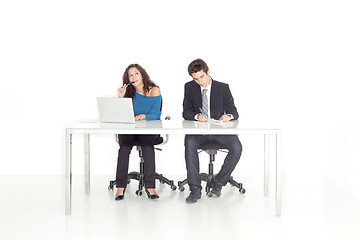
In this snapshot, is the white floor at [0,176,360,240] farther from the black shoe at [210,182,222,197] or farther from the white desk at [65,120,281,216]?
the white desk at [65,120,281,216]

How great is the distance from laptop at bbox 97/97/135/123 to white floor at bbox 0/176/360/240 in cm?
75

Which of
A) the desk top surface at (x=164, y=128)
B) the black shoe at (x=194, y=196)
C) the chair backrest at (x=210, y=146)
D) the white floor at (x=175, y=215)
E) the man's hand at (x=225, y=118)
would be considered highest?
the man's hand at (x=225, y=118)

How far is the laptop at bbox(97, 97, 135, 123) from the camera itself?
14.6 feet

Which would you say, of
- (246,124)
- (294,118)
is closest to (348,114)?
(294,118)

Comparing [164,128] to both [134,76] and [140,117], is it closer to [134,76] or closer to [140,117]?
[140,117]

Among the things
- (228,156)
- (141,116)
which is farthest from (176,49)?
(228,156)

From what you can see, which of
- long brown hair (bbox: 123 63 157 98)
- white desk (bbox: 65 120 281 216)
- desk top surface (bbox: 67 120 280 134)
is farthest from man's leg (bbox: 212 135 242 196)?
long brown hair (bbox: 123 63 157 98)

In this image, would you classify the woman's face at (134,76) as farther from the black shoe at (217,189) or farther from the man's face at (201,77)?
the black shoe at (217,189)

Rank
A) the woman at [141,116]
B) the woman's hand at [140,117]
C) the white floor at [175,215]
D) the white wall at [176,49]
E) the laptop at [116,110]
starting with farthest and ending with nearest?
the white wall at [176,49] < the woman's hand at [140,117] < the woman at [141,116] < the laptop at [116,110] < the white floor at [175,215]

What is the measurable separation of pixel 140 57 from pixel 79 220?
7.90ft

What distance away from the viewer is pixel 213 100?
514 cm

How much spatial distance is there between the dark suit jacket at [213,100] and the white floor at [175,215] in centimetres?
→ 78

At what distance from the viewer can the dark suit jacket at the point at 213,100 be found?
5145 millimetres

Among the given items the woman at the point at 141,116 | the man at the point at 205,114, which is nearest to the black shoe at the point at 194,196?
the man at the point at 205,114
